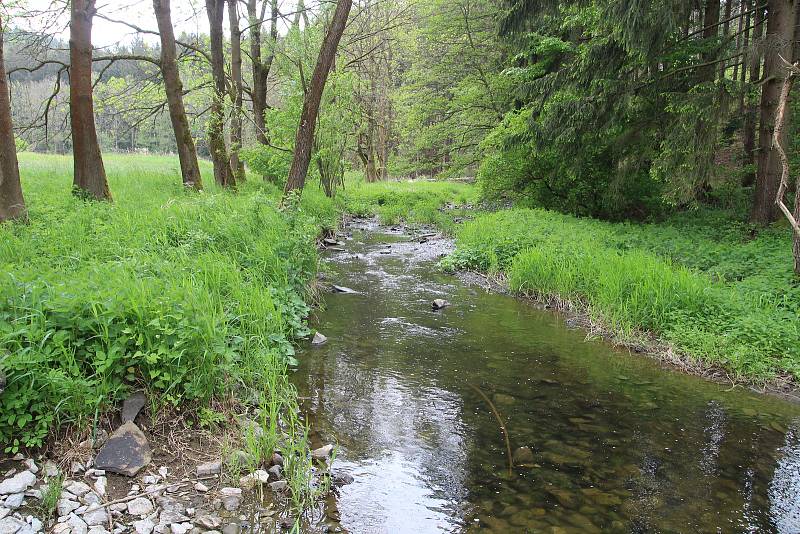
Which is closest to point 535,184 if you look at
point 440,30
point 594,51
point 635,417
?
point 594,51

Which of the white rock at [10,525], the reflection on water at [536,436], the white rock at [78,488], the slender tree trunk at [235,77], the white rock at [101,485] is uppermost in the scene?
the slender tree trunk at [235,77]

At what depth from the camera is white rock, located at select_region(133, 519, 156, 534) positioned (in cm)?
286

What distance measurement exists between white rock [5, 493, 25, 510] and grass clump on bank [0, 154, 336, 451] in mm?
366

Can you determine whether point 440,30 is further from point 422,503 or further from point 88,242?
point 422,503

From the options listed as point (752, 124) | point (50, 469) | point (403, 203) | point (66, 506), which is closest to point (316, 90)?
point (50, 469)

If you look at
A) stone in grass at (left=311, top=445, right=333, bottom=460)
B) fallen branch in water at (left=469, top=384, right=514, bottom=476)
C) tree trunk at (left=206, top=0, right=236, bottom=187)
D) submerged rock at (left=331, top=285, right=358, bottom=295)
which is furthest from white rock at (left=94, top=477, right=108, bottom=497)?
tree trunk at (left=206, top=0, right=236, bottom=187)

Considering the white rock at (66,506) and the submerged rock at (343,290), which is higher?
the white rock at (66,506)

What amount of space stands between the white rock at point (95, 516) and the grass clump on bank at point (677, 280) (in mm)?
6134

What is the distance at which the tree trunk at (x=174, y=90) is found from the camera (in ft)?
44.2

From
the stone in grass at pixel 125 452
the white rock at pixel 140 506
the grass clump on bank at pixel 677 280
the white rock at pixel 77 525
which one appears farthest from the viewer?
the grass clump on bank at pixel 677 280

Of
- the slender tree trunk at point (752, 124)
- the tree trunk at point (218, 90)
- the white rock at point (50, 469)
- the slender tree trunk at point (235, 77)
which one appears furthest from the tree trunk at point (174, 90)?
the slender tree trunk at point (752, 124)

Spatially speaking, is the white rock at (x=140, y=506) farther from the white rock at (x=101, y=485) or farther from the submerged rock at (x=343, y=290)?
the submerged rock at (x=343, y=290)

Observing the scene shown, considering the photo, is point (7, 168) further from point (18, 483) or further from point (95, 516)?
point (95, 516)

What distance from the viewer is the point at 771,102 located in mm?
10102
